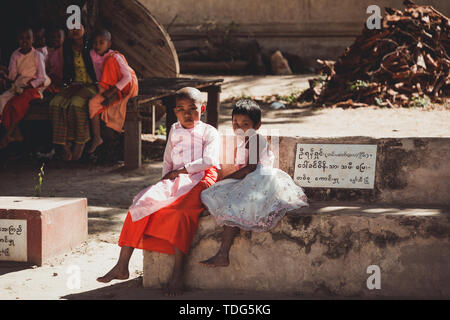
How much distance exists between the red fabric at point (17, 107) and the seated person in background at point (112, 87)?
74cm

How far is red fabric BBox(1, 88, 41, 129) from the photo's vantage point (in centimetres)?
687

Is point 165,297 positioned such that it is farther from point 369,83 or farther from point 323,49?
point 323,49

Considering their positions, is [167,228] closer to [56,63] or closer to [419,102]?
[56,63]

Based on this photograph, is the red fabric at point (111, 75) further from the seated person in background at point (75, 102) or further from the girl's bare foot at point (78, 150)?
the girl's bare foot at point (78, 150)

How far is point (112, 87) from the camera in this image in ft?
22.0

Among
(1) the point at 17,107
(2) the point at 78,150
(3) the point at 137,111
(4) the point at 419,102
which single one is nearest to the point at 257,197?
(3) the point at 137,111

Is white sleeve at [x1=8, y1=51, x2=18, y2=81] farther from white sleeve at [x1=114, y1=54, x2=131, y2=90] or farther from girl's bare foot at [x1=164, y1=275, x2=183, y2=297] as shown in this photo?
girl's bare foot at [x1=164, y1=275, x2=183, y2=297]

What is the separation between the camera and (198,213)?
332 centimetres

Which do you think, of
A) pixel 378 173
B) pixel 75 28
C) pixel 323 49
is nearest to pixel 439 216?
pixel 378 173

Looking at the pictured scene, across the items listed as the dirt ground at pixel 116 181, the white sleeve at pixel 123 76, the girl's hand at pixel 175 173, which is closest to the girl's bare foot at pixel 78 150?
the dirt ground at pixel 116 181

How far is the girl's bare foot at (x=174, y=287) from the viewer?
320 cm

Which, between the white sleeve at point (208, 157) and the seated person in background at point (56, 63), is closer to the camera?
the white sleeve at point (208, 157)
